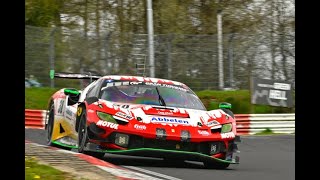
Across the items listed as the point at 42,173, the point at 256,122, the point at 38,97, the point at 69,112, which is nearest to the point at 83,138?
the point at 69,112

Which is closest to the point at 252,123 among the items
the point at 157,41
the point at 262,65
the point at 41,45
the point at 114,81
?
the point at 262,65

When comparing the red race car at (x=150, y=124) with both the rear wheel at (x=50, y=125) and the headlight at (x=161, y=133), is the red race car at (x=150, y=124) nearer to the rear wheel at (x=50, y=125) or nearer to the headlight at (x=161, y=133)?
the headlight at (x=161, y=133)

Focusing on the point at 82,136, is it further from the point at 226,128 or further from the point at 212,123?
the point at 226,128

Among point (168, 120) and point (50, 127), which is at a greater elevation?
point (168, 120)

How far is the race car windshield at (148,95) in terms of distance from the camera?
9578mm

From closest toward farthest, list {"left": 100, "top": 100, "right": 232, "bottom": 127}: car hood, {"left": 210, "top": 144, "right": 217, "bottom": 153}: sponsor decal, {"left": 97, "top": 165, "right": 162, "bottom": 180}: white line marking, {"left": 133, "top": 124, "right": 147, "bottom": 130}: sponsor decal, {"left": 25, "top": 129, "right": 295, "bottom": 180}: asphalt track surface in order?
{"left": 97, "top": 165, "right": 162, "bottom": 180}: white line marking, {"left": 25, "top": 129, "right": 295, "bottom": 180}: asphalt track surface, {"left": 133, "top": 124, "right": 147, "bottom": 130}: sponsor decal, {"left": 100, "top": 100, "right": 232, "bottom": 127}: car hood, {"left": 210, "top": 144, "right": 217, "bottom": 153}: sponsor decal

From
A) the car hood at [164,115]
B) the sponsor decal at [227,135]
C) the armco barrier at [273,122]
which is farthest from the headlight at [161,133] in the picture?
the armco barrier at [273,122]

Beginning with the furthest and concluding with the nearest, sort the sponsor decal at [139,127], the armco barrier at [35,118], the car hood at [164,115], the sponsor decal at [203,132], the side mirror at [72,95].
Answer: the armco barrier at [35,118], the side mirror at [72,95], the sponsor decal at [203,132], the car hood at [164,115], the sponsor decal at [139,127]

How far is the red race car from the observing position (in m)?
8.66

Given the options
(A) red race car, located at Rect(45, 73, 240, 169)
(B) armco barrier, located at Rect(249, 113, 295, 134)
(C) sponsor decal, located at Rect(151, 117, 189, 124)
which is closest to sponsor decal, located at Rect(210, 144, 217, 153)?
(A) red race car, located at Rect(45, 73, 240, 169)

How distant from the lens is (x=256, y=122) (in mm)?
19984

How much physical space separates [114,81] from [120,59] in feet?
42.7

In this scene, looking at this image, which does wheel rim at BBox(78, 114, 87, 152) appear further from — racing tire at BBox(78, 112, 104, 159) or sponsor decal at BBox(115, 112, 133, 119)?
sponsor decal at BBox(115, 112, 133, 119)

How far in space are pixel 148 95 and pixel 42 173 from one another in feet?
11.0
